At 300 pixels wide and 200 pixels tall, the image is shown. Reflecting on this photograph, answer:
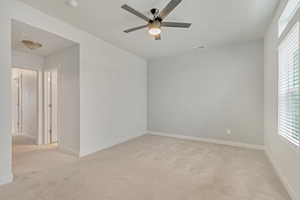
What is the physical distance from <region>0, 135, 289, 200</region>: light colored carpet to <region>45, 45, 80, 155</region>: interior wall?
650 millimetres

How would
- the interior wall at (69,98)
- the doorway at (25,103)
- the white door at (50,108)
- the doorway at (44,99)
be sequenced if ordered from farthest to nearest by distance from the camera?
the doorway at (25,103)
the white door at (50,108)
the interior wall at (69,98)
the doorway at (44,99)

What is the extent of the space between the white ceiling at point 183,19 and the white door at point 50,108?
200 cm

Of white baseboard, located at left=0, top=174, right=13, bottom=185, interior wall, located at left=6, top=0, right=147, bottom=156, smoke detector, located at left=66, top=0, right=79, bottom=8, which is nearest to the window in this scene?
smoke detector, located at left=66, top=0, right=79, bottom=8

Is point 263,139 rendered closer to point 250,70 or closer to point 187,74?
point 250,70

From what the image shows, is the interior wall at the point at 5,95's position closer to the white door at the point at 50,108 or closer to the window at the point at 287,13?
the white door at the point at 50,108

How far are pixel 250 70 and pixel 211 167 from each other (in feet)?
8.55

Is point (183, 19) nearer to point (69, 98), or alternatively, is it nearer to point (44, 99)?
point (69, 98)

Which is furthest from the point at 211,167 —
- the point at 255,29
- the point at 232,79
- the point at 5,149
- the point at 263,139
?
the point at 5,149

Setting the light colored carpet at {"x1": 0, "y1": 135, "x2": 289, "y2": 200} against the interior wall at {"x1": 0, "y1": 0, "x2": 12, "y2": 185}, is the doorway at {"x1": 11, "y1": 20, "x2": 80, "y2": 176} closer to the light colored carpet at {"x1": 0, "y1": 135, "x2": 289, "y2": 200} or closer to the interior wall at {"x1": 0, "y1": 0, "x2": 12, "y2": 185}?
the interior wall at {"x1": 0, "y1": 0, "x2": 12, "y2": 185}

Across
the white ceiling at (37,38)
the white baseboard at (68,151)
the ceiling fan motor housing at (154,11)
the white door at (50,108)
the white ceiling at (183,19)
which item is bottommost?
the white baseboard at (68,151)

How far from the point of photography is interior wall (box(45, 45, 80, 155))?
304cm

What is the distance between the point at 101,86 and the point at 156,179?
7.89ft

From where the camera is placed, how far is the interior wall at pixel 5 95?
1.94 metres

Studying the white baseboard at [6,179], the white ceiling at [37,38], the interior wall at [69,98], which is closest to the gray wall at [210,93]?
the interior wall at [69,98]
